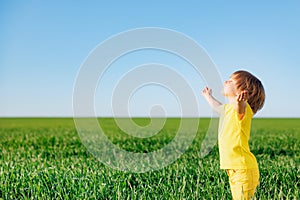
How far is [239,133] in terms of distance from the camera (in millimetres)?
3979

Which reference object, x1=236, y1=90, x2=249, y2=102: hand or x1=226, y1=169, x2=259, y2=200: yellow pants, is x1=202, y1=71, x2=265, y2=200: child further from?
x1=236, y1=90, x2=249, y2=102: hand

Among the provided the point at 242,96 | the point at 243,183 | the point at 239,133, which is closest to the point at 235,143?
the point at 239,133

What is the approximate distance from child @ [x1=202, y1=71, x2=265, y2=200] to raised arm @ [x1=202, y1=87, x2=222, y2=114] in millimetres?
106

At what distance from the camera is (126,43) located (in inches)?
216

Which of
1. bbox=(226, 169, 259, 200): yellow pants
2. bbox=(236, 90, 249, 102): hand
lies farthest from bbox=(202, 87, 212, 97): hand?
bbox=(226, 169, 259, 200): yellow pants

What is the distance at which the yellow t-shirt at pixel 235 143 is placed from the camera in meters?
3.95

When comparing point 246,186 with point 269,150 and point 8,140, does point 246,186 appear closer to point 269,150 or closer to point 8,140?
point 269,150

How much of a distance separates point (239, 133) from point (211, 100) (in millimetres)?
513

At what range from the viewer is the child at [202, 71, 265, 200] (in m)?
3.91

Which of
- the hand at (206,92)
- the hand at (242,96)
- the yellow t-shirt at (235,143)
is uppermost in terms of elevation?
the hand at (206,92)

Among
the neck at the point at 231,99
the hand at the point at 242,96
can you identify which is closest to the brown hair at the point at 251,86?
the neck at the point at 231,99

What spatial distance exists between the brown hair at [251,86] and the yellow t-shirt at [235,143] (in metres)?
0.13

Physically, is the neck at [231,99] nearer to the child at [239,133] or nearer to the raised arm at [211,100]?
the child at [239,133]

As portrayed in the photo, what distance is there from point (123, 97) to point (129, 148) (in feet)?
13.0
